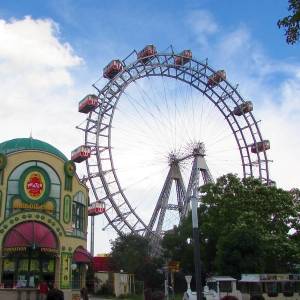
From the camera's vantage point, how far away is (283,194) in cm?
4575

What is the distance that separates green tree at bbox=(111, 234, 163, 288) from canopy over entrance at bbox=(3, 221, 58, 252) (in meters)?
17.0

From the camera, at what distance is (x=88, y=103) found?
5516 cm

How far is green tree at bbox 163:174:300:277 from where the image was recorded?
133ft

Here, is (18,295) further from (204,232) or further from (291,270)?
(291,270)

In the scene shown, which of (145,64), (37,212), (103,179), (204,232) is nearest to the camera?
(37,212)

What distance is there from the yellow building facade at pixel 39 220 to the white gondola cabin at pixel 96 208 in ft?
25.3

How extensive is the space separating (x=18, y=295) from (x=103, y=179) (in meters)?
27.1

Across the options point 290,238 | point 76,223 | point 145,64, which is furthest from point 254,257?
point 145,64

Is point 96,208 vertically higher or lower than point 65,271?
higher

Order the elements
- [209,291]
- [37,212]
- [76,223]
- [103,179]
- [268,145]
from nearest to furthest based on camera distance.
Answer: [209,291] → [37,212] → [76,223] → [103,179] → [268,145]

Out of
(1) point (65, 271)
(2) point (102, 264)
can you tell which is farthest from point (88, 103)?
(2) point (102, 264)

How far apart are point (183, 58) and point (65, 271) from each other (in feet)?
107

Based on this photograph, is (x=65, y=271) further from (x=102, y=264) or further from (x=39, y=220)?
(x=102, y=264)

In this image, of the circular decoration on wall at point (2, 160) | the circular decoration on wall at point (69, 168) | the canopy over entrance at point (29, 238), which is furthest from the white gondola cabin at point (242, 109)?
the circular decoration on wall at point (2, 160)
